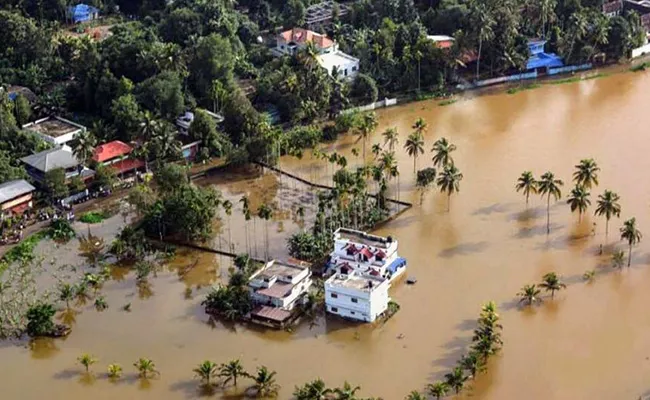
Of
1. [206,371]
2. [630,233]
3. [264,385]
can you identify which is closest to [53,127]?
[206,371]

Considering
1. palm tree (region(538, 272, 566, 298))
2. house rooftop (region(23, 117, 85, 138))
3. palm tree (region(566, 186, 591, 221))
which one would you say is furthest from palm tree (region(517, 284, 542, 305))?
house rooftop (region(23, 117, 85, 138))

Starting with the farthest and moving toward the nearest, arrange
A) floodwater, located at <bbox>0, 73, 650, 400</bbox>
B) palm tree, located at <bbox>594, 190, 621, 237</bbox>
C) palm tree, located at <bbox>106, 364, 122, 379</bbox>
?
palm tree, located at <bbox>594, 190, 621, 237</bbox> < palm tree, located at <bbox>106, 364, 122, 379</bbox> < floodwater, located at <bbox>0, 73, 650, 400</bbox>

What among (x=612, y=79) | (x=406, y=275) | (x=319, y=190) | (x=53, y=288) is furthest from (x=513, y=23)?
(x=53, y=288)

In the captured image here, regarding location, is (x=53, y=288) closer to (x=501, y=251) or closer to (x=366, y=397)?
(x=366, y=397)

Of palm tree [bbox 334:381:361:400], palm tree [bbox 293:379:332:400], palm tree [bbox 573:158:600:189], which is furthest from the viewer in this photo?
palm tree [bbox 573:158:600:189]

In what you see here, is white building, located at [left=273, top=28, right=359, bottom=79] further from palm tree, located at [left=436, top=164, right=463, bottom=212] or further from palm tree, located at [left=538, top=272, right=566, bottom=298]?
palm tree, located at [left=538, top=272, right=566, bottom=298]

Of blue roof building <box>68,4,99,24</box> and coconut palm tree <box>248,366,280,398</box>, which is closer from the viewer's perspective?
coconut palm tree <box>248,366,280,398</box>
